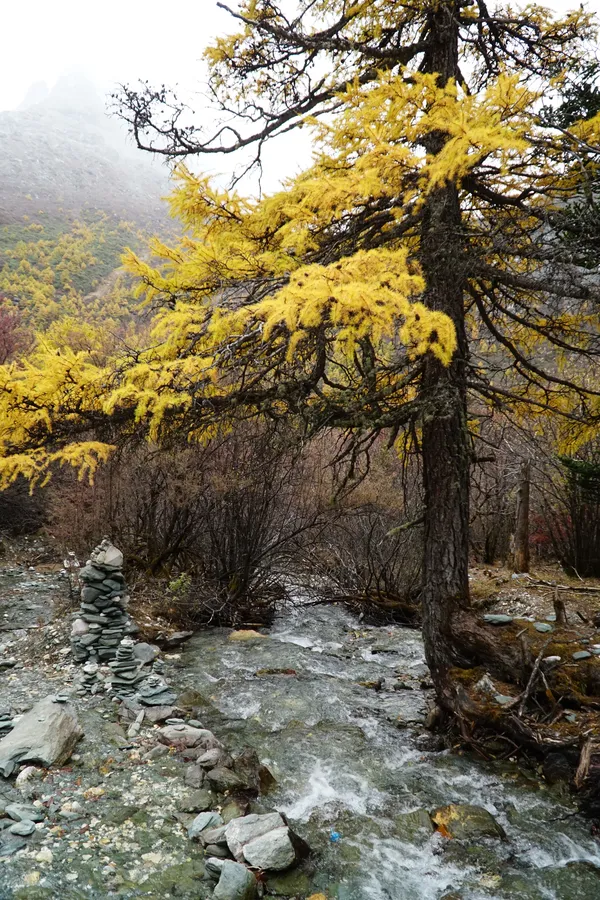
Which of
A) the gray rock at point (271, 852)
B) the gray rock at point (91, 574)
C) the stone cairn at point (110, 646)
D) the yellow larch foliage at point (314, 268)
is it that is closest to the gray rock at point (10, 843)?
the gray rock at point (271, 852)

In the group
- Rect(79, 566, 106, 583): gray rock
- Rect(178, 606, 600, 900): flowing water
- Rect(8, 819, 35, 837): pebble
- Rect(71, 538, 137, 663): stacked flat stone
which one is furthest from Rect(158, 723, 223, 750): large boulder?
Rect(79, 566, 106, 583): gray rock

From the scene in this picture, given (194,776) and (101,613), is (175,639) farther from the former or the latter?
(194,776)

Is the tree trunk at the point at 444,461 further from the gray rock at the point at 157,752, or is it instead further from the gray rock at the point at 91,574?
the gray rock at the point at 91,574

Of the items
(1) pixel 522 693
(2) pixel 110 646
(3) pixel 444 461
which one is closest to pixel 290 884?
(1) pixel 522 693

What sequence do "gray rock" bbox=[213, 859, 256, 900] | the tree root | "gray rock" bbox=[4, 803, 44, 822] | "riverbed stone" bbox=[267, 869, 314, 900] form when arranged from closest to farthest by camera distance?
"gray rock" bbox=[213, 859, 256, 900], "riverbed stone" bbox=[267, 869, 314, 900], "gray rock" bbox=[4, 803, 44, 822], the tree root

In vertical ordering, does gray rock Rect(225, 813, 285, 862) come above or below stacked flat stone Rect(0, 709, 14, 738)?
above

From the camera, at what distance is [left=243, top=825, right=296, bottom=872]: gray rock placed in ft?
10.3

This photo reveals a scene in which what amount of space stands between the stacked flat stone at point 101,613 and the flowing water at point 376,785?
1.02 meters

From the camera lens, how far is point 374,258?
3.48 metres

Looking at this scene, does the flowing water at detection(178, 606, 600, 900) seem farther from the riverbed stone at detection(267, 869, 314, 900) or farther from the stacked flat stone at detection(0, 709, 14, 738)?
the stacked flat stone at detection(0, 709, 14, 738)

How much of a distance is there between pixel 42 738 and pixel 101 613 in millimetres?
2767

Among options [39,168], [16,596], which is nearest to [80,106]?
[39,168]

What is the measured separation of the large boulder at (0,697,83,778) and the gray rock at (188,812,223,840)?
132 cm

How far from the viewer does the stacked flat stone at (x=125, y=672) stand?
5.79m
